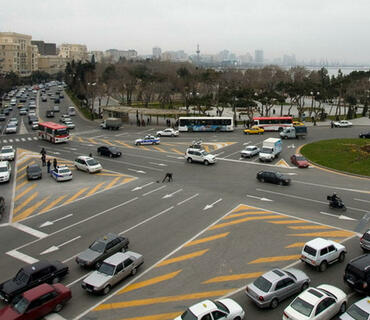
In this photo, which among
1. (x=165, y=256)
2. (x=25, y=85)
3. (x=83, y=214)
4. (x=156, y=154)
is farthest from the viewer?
(x=25, y=85)

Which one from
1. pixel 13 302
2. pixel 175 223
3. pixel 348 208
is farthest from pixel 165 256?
pixel 348 208

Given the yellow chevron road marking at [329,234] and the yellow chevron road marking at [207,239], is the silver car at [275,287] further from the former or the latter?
the yellow chevron road marking at [329,234]

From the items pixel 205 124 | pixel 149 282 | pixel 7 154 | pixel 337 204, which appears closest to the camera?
pixel 149 282

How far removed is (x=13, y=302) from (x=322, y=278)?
14592 mm

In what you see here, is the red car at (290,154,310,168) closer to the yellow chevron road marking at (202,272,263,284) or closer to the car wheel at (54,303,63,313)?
the yellow chevron road marking at (202,272,263,284)

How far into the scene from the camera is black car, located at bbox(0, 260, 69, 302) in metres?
16.8

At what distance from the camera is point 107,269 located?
18047 millimetres

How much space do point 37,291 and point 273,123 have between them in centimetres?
5578

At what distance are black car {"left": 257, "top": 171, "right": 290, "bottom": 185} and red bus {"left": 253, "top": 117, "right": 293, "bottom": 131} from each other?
32121 mm

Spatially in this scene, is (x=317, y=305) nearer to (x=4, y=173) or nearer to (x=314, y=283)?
(x=314, y=283)

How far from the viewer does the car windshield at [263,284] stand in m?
16.1

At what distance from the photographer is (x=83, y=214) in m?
27.2

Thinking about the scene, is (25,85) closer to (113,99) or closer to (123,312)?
(113,99)

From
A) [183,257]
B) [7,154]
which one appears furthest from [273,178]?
[7,154]
